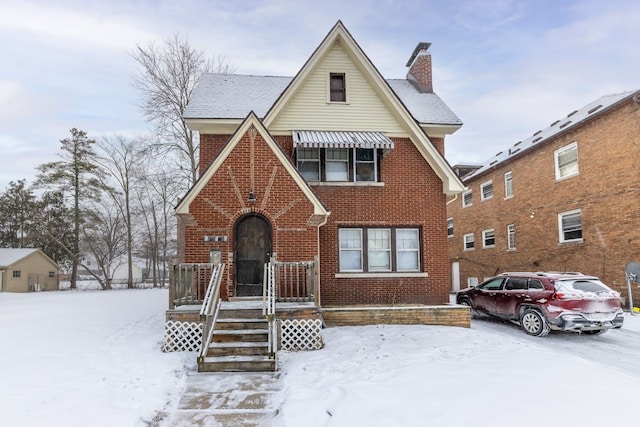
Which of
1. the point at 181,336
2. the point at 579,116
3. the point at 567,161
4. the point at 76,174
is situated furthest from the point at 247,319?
the point at 76,174

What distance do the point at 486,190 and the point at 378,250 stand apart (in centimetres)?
1520

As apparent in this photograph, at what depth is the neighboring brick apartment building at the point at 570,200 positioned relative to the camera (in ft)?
50.3

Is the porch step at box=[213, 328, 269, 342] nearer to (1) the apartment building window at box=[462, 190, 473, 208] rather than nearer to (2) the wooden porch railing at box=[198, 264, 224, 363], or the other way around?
(2) the wooden porch railing at box=[198, 264, 224, 363]

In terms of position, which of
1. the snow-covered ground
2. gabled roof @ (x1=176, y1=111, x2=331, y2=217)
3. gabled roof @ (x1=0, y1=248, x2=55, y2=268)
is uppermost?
gabled roof @ (x1=176, y1=111, x2=331, y2=217)

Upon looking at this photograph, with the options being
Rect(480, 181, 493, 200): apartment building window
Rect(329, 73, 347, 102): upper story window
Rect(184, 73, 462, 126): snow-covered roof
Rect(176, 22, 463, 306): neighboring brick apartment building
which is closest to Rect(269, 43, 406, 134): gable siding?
Rect(176, 22, 463, 306): neighboring brick apartment building

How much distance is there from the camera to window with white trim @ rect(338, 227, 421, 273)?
1284 centimetres

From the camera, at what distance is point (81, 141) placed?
41.2 metres

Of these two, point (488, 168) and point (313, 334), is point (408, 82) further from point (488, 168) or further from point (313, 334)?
point (313, 334)

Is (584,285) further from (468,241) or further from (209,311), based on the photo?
(468,241)

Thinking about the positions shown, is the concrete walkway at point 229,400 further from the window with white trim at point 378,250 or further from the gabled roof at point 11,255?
the gabled roof at point 11,255

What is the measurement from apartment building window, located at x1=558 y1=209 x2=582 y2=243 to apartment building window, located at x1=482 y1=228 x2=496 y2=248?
17.6 ft

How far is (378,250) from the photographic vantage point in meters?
12.9

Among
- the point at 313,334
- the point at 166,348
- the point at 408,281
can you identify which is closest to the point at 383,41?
the point at 408,281

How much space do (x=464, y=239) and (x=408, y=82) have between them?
48.3 ft
